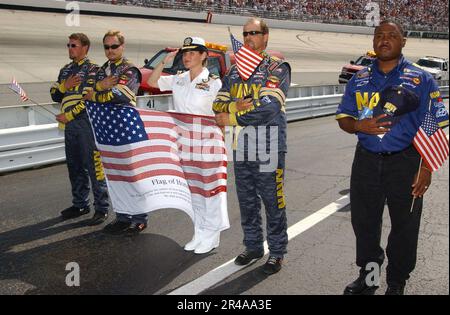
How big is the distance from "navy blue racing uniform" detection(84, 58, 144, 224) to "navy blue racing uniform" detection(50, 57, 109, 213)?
21 cm

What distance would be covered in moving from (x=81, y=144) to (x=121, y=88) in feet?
3.06

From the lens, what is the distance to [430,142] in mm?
3346

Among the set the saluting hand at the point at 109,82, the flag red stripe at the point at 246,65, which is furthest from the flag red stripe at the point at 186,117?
the flag red stripe at the point at 246,65

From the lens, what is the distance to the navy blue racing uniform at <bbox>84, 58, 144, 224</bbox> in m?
4.87

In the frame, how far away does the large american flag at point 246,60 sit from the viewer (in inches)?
154

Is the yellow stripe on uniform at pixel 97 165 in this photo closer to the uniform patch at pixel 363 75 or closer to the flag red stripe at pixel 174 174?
the flag red stripe at pixel 174 174

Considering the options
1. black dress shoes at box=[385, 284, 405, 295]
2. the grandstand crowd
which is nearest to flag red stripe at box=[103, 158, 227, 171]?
black dress shoes at box=[385, 284, 405, 295]

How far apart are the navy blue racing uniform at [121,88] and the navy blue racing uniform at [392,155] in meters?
2.27

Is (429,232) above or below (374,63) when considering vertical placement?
below

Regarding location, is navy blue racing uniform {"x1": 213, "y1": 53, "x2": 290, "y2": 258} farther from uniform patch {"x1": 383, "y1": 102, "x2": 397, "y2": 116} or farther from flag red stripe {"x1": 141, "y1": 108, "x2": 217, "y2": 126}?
uniform patch {"x1": 383, "y1": 102, "x2": 397, "y2": 116}

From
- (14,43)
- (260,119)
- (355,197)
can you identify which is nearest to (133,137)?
(260,119)
